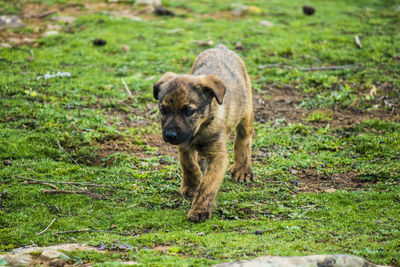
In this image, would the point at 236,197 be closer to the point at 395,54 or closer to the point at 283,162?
the point at 283,162

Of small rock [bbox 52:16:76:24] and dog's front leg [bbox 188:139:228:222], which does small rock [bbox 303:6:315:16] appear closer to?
small rock [bbox 52:16:76:24]

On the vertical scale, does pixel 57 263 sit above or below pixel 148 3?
below

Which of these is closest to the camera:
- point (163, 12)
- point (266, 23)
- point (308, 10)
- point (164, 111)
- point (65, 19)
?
point (164, 111)

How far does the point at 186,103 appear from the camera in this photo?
19.7 feet

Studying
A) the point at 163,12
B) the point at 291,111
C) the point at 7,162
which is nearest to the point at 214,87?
the point at 7,162

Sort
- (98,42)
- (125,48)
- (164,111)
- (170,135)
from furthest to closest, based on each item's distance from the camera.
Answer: (98,42) < (125,48) < (164,111) < (170,135)

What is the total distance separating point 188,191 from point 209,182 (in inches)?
29.5

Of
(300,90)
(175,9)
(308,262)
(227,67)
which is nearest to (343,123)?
(300,90)

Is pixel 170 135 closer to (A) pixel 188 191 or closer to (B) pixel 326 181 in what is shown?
(A) pixel 188 191

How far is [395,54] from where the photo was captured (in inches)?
531

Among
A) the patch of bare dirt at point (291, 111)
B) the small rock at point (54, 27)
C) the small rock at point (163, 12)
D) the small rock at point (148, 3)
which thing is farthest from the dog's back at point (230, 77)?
the small rock at point (148, 3)

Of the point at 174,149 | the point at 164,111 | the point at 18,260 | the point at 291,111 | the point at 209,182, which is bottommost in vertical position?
the point at 174,149

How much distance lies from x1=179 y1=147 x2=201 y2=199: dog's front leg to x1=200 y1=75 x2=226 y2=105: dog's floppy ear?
105cm

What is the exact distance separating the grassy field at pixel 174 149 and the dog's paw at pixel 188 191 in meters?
0.12
